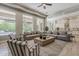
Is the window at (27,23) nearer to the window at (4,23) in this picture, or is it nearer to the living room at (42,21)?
the living room at (42,21)

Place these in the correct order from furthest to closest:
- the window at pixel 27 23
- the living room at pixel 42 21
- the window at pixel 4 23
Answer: the window at pixel 27 23 < the living room at pixel 42 21 < the window at pixel 4 23

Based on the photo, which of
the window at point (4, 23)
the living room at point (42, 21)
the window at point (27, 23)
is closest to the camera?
the window at point (4, 23)

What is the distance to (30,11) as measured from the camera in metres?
5.25

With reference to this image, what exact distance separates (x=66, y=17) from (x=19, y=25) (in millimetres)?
2891

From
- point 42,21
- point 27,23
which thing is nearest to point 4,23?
point 27,23

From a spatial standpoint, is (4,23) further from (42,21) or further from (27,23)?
(42,21)

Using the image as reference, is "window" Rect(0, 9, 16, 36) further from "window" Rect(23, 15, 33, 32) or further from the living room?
"window" Rect(23, 15, 33, 32)

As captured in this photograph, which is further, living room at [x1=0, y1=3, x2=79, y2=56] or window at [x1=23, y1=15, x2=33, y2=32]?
window at [x1=23, y1=15, x2=33, y2=32]

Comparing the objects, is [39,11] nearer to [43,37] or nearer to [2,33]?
[43,37]

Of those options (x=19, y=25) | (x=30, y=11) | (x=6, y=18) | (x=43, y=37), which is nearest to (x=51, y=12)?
(x=30, y=11)

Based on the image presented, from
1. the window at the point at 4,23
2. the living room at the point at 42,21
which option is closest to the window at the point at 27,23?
the living room at the point at 42,21

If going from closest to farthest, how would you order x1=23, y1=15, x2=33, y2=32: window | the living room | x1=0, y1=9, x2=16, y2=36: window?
x1=0, y1=9, x2=16, y2=36: window < the living room < x1=23, y1=15, x2=33, y2=32: window

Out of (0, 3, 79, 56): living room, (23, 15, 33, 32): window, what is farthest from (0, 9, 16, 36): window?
(23, 15, 33, 32): window

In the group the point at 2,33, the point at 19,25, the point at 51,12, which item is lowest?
the point at 2,33
